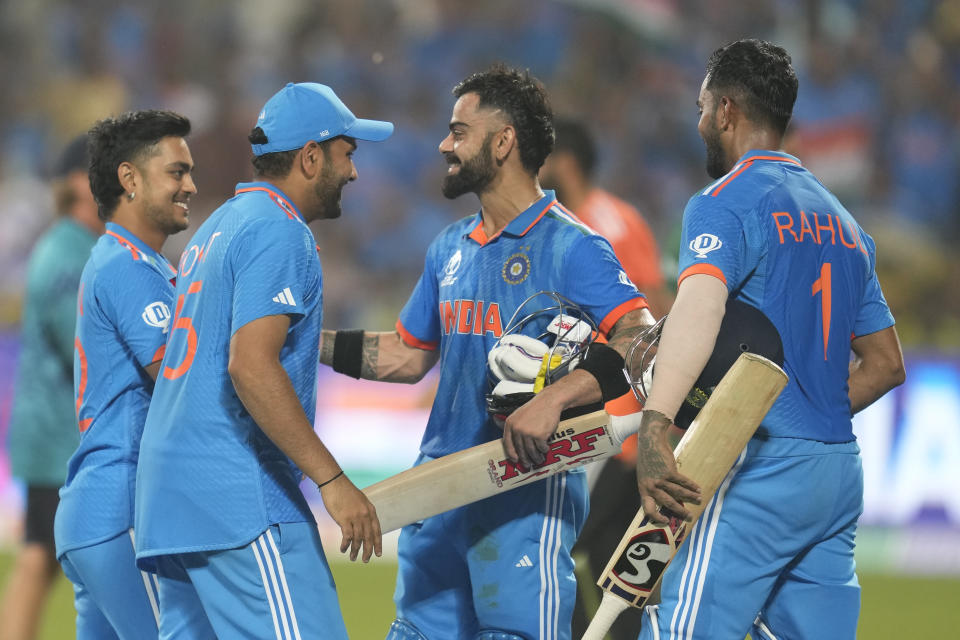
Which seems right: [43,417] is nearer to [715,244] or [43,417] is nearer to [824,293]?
[715,244]

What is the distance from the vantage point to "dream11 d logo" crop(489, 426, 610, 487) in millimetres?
3561

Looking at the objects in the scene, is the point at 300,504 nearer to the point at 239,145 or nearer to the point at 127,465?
the point at 127,465

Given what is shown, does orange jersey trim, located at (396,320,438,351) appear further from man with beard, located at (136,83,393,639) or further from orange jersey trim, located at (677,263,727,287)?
orange jersey trim, located at (677,263,727,287)

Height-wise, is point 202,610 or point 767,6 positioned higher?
point 767,6

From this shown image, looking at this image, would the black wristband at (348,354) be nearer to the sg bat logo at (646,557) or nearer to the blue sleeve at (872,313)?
the sg bat logo at (646,557)

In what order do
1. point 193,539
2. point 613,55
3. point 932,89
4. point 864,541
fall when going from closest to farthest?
point 193,539
point 864,541
point 932,89
point 613,55

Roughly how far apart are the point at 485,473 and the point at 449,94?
10384 mm

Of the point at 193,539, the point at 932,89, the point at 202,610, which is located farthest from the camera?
the point at 932,89

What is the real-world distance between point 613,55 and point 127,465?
10731 mm

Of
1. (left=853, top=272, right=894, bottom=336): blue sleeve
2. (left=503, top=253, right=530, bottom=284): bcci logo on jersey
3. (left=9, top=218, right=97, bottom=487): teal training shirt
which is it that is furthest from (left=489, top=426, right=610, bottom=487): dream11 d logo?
(left=9, top=218, right=97, bottom=487): teal training shirt

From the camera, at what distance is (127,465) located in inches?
146

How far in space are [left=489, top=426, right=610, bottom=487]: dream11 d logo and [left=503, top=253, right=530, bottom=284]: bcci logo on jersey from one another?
619mm

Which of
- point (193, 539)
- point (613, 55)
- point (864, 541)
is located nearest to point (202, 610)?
point (193, 539)

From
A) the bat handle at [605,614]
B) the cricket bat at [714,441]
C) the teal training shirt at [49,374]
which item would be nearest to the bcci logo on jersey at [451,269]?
the cricket bat at [714,441]
